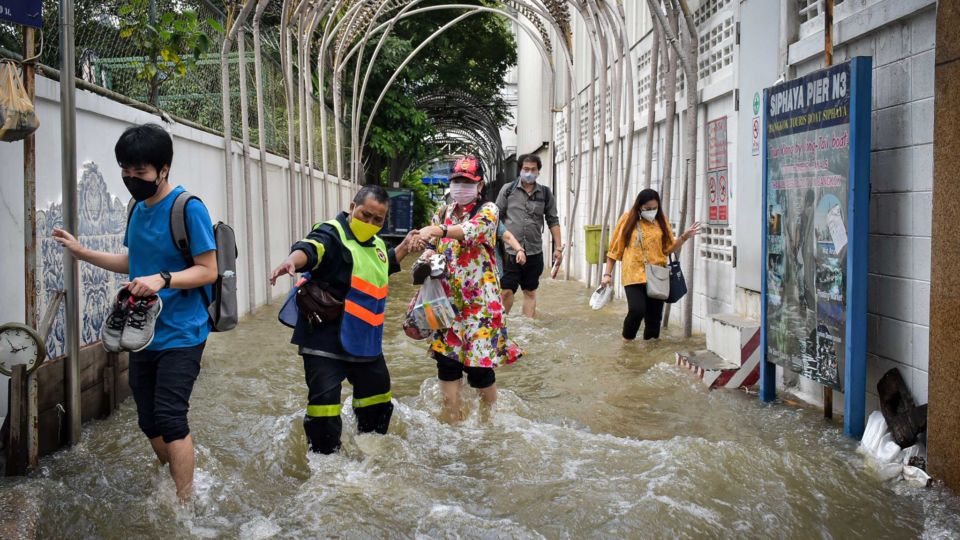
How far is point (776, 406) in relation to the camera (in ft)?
18.5

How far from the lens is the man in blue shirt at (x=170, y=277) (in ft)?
12.0

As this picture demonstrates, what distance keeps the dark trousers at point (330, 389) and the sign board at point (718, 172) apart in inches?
175

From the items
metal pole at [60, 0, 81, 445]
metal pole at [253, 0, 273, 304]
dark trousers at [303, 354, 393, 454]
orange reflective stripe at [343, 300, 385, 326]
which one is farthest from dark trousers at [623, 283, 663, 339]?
metal pole at [253, 0, 273, 304]

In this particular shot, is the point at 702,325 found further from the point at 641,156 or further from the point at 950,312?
the point at 950,312

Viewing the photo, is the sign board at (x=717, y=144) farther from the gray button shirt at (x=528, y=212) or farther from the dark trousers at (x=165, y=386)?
the dark trousers at (x=165, y=386)

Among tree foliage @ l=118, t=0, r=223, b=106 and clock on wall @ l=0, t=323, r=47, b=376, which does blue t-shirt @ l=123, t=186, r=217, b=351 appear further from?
tree foliage @ l=118, t=0, r=223, b=106

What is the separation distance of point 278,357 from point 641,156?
5.56m

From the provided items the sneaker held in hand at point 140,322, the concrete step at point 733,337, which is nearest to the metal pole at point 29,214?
the sneaker held in hand at point 140,322

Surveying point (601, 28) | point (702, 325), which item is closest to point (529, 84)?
point (601, 28)

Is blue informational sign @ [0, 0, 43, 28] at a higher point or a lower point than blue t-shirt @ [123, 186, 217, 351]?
higher

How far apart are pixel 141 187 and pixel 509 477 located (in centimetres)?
212

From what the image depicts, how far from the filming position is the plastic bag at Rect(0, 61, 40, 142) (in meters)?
3.89

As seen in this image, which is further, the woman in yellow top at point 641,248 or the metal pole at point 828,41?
the woman in yellow top at point 641,248

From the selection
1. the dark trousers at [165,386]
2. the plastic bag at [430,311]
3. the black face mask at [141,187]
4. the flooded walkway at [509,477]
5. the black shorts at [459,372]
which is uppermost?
the black face mask at [141,187]
